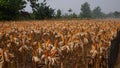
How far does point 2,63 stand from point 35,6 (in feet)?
154

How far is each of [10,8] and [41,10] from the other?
9.80 m

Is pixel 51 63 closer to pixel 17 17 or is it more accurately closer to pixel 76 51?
pixel 76 51

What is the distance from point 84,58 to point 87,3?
11651 cm

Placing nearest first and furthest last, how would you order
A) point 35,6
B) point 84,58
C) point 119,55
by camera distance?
1. point 84,58
2. point 119,55
3. point 35,6

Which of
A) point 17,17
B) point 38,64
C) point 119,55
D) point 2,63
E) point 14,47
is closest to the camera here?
point 2,63

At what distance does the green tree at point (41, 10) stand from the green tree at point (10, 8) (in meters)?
6.27

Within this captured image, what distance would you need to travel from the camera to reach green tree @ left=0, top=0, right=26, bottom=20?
43.2m

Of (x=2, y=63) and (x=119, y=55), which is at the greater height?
(x=2, y=63)

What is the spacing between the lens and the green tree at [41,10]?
175 ft

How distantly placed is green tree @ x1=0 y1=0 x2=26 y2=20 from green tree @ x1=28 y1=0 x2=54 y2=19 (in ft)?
20.6

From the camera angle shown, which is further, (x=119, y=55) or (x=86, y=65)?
(x=119, y=55)

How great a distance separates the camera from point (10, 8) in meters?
44.7

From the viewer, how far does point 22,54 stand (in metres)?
11.1

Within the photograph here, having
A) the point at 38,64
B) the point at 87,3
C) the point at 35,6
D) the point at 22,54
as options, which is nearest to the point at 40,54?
the point at 38,64
